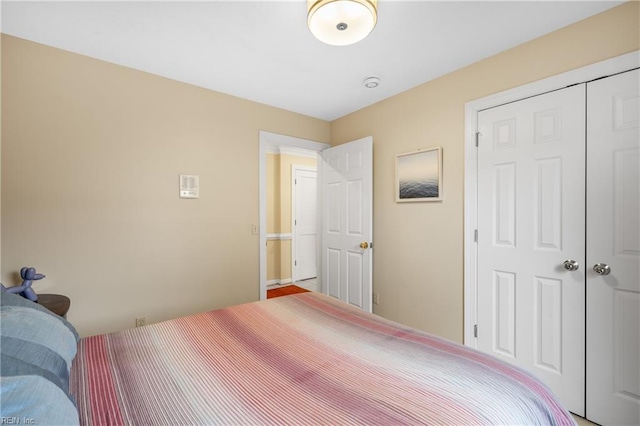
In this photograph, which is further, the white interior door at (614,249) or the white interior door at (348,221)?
the white interior door at (348,221)

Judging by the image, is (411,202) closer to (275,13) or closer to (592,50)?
(592,50)

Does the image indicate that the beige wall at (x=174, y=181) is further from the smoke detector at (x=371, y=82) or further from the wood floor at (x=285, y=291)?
the wood floor at (x=285, y=291)

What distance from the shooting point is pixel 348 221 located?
323cm

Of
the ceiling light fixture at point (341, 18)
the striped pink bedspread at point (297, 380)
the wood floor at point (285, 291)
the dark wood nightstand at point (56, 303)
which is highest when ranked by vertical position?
the ceiling light fixture at point (341, 18)

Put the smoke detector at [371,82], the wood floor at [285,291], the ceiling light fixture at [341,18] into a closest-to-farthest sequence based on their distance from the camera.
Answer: the ceiling light fixture at [341,18], the smoke detector at [371,82], the wood floor at [285,291]

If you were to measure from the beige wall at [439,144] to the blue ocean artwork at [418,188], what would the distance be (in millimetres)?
96

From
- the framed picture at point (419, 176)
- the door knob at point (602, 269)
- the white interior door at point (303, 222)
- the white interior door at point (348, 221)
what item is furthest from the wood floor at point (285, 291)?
the door knob at point (602, 269)

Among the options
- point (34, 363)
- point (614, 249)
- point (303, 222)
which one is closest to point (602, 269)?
point (614, 249)

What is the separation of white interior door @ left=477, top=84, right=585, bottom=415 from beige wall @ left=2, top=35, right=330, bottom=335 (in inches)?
85.3

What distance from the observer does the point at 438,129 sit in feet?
8.24

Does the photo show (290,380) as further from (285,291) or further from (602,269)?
(285,291)

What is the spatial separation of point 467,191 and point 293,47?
1731 millimetres

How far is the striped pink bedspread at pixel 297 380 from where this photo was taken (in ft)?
2.79

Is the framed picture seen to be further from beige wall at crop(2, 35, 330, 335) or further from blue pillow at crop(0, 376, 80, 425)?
blue pillow at crop(0, 376, 80, 425)
